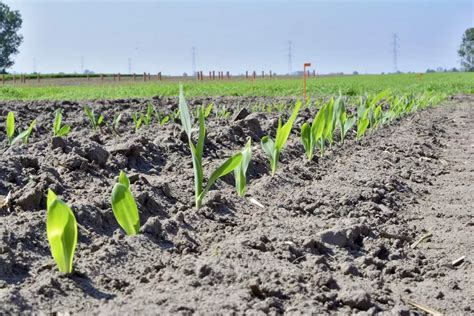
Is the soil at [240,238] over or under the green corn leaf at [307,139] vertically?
under

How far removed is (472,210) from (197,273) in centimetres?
207

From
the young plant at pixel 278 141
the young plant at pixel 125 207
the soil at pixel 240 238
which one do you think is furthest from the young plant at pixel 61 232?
the young plant at pixel 278 141

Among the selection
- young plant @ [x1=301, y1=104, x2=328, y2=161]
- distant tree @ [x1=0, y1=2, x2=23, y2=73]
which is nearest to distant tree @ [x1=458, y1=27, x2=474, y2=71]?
distant tree @ [x1=0, y1=2, x2=23, y2=73]

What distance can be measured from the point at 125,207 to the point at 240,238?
1.51 ft

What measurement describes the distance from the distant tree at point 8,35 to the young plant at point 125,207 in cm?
6920

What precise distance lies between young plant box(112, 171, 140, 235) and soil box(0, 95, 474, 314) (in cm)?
6

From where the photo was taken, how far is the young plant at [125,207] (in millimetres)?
2379

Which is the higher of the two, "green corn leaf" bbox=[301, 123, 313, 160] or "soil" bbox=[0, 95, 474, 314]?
"green corn leaf" bbox=[301, 123, 313, 160]

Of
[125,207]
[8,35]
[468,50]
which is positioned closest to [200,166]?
[125,207]

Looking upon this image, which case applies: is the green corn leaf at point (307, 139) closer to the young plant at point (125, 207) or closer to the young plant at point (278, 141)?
the young plant at point (278, 141)

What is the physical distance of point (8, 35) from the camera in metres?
69.2

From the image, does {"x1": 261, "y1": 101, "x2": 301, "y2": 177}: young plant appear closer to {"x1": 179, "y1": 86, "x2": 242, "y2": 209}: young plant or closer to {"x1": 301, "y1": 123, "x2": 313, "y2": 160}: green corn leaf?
{"x1": 301, "y1": 123, "x2": 313, "y2": 160}: green corn leaf

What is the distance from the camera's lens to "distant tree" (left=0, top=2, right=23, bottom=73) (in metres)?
68.2

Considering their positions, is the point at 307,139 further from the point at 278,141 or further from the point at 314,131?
the point at 278,141
